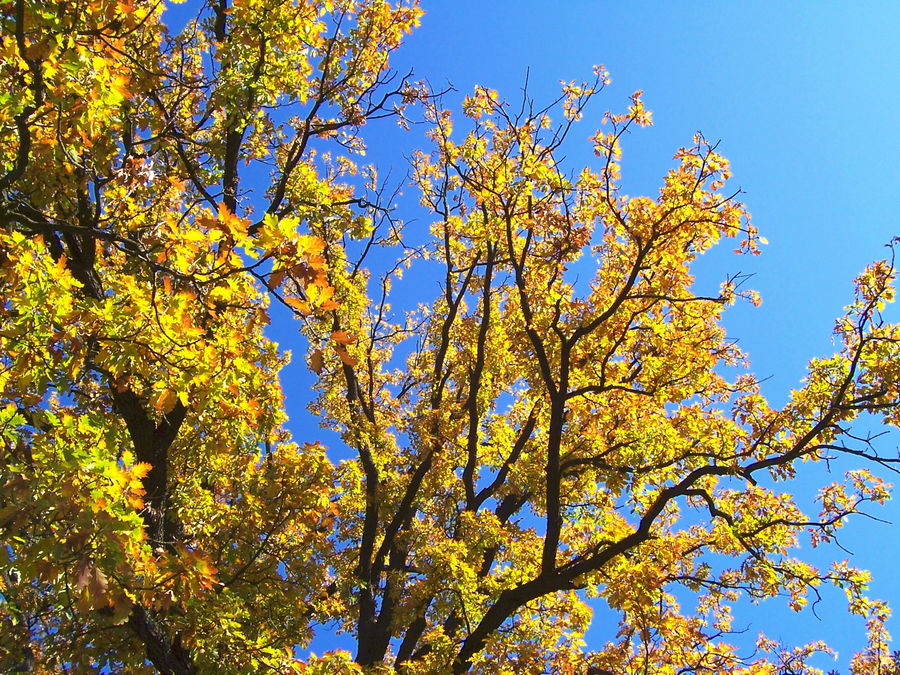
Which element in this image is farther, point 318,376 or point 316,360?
point 318,376

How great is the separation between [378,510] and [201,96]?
701cm

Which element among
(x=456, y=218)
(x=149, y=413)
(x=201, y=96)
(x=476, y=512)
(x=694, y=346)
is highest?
(x=456, y=218)

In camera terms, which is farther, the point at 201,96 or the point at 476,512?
the point at 476,512

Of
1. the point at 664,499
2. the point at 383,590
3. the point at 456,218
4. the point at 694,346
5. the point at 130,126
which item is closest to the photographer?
the point at 130,126

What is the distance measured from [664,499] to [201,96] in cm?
774

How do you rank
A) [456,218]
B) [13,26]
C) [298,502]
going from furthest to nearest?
[456,218], [298,502], [13,26]

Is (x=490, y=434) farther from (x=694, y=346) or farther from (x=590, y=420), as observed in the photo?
(x=694, y=346)

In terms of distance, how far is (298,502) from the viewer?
8.05 m

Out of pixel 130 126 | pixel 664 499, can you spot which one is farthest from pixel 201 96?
pixel 664 499

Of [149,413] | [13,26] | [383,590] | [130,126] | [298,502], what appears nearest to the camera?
[13,26]

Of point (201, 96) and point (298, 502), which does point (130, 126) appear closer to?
point (201, 96)

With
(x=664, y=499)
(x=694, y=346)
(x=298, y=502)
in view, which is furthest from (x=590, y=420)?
(x=298, y=502)

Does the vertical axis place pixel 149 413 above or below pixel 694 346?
below

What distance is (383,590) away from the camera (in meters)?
10.6
